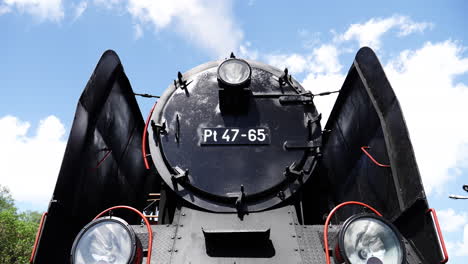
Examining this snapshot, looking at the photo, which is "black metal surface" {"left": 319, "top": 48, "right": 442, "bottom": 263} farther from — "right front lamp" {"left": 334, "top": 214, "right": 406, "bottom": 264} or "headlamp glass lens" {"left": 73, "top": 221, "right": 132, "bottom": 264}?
"headlamp glass lens" {"left": 73, "top": 221, "right": 132, "bottom": 264}

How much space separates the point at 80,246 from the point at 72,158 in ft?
2.34

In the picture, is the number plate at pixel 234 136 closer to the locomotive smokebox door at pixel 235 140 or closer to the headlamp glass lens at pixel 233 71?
the locomotive smokebox door at pixel 235 140

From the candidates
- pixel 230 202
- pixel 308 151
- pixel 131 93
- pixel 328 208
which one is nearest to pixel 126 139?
pixel 131 93

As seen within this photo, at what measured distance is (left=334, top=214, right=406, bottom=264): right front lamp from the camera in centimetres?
181

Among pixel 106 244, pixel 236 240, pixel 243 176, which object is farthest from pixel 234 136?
pixel 106 244

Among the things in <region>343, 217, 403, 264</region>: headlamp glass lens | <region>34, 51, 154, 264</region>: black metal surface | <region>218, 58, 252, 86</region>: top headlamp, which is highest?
<region>218, 58, 252, 86</region>: top headlamp

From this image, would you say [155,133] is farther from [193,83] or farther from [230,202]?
[230,202]

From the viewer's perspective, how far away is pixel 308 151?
9.52ft

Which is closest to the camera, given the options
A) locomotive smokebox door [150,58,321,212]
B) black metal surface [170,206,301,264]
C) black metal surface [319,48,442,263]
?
black metal surface [170,206,301,264]

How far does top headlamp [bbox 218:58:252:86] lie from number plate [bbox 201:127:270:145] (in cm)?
38

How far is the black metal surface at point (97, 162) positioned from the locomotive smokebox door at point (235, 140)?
450mm

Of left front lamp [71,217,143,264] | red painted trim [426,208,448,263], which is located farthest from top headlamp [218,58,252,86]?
red painted trim [426,208,448,263]

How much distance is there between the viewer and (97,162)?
115 inches

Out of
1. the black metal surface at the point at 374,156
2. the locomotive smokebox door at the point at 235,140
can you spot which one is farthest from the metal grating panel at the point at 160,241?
the black metal surface at the point at 374,156
